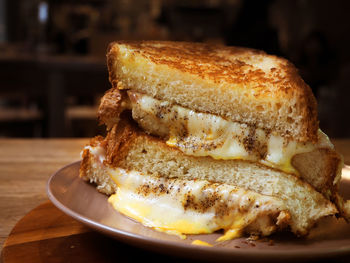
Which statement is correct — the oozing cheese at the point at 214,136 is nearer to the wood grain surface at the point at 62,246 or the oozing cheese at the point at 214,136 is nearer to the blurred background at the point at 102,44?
the wood grain surface at the point at 62,246

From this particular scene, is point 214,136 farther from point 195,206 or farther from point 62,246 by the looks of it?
point 62,246

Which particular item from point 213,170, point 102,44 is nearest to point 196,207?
point 213,170

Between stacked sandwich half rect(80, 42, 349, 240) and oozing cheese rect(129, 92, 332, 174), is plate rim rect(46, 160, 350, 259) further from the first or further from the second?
oozing cheese rect(129, 92, 332, 174)

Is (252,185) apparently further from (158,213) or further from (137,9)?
(137,9)

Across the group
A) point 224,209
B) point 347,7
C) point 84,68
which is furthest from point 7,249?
point 347,7

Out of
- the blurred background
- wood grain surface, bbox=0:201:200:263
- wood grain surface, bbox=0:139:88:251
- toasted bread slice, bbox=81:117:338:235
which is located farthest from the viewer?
the blurred background

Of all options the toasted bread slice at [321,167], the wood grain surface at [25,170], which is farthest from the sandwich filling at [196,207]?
the wood grain surface at [25,170]

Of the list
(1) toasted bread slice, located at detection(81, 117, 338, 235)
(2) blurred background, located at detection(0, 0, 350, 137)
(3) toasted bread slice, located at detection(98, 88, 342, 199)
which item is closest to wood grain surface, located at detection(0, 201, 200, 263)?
(1) toasted bread slice, located at detection(81, 117, 338, 235)
